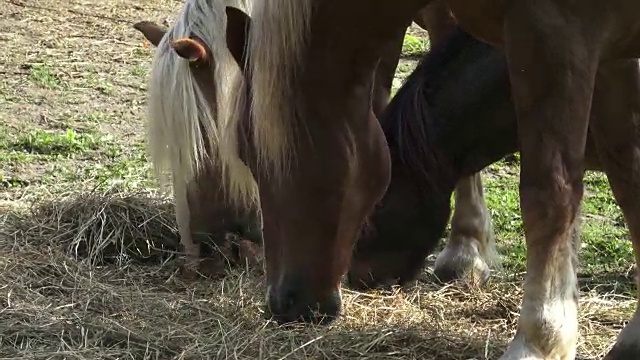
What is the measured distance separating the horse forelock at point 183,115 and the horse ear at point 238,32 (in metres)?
0.84

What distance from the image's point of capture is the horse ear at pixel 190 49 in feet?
13.0

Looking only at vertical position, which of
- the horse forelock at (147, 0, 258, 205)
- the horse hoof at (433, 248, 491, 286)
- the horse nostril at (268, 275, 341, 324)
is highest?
the horse forelock at (147, 0, 258, 205)

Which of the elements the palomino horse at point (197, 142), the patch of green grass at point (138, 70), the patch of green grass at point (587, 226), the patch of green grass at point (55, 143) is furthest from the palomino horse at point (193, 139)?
the patch of green grass at point (138, 70)

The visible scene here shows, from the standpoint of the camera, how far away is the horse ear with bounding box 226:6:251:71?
123 inches

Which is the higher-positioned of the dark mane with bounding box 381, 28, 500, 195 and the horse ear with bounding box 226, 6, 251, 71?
the horse ear with bounding box 226, 6, 251, 71

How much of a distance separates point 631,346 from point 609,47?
90 centimetres

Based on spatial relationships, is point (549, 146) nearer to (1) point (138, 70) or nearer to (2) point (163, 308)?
(2) point (163, 308)

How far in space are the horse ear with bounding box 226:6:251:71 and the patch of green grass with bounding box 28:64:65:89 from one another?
3.81 metres

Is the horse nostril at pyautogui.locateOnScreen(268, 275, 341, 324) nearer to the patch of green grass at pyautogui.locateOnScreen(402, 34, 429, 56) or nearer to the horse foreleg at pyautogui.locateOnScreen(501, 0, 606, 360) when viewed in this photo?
the horse foreleg at pyautogui.locateOnScreen(501, 0, 606, 360)

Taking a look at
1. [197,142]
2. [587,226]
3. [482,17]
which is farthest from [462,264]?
[482,17]

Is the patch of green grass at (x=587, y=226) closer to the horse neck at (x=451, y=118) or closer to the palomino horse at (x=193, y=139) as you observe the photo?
the horse neck at (x=451, y=118)

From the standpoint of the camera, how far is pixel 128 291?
3.87 meters

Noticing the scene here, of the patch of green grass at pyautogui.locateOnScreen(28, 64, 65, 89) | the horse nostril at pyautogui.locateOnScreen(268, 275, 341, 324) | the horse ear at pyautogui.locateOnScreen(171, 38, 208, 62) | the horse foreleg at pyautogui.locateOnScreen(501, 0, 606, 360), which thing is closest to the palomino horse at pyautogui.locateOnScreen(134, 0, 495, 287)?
the horse ear at pyautogui.locateOnScreen(171, 38, 208, 62)

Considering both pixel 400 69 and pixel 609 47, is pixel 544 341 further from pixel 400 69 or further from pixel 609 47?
pixel 400 69
